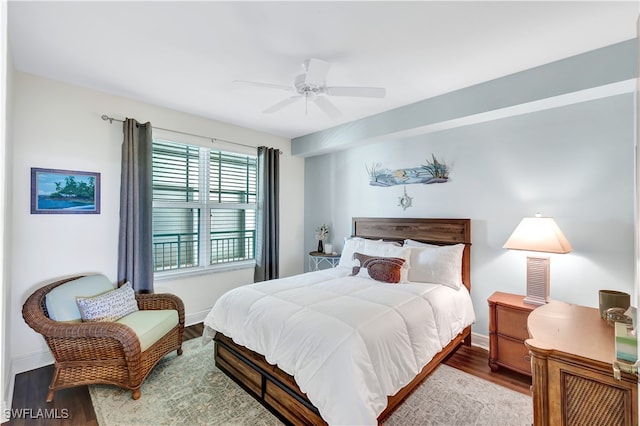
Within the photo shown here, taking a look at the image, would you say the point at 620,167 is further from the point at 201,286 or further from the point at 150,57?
the point at 201,286

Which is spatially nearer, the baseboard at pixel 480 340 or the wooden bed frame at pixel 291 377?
the wooden bed frame at pixel 291 377

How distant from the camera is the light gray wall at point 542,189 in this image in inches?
96.3

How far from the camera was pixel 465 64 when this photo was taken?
8.11ft

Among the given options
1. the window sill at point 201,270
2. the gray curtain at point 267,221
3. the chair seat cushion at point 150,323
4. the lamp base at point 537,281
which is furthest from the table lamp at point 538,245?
the window sill at point 201,270

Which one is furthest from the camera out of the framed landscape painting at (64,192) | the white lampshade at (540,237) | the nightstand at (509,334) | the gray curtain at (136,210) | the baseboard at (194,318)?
the baseboard at (194,318)

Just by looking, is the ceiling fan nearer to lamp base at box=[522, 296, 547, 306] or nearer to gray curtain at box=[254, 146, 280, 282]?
gray curtain at box=[254, 146, 280, 282]

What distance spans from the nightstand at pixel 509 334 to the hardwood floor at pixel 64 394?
10 cm

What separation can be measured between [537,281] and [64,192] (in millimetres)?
A: 4468

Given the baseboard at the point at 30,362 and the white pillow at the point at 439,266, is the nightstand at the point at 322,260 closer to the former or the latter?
the white pillow at the point at 439,266

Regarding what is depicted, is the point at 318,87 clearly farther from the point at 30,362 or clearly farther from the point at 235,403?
the point at 30,362

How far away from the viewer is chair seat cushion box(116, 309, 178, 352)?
242 cm

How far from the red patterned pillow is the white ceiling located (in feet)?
5.75

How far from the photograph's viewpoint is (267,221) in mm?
4410

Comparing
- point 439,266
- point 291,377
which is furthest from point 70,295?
point 439,266
